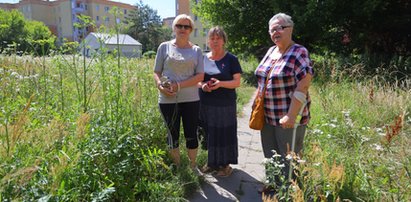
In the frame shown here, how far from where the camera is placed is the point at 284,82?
8.77 ft

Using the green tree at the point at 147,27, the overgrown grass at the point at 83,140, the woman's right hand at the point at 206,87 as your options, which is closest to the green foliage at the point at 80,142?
the overgrown grass at the point at 83,140

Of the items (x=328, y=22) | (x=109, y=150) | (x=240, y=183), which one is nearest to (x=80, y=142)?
(x=109, y=150)

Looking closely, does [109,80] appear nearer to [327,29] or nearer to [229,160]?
[229,160]

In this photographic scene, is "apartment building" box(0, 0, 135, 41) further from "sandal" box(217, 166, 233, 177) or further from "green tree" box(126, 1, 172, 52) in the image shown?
"sandal" box(217, 166, 233, 177)

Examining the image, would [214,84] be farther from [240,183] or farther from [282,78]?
[240,183]

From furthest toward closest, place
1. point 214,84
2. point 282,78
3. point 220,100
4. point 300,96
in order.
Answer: point 220,100
point 214,84
point 282,78
point 300,96

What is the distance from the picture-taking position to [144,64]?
16.5ft

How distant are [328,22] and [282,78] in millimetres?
10896

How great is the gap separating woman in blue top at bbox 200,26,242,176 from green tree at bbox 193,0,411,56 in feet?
28.0

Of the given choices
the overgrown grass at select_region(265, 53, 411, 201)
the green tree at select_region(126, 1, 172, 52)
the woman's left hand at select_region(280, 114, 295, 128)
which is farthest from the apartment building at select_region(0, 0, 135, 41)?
the woman's left hand at select_region(280, 114, 295, 128)

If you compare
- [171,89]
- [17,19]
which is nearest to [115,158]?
[171,89]

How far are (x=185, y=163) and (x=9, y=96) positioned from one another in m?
2.04

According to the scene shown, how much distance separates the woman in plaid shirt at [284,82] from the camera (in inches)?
101

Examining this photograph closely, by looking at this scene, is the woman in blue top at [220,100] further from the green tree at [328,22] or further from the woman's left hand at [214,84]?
the green tree at [328,22]
